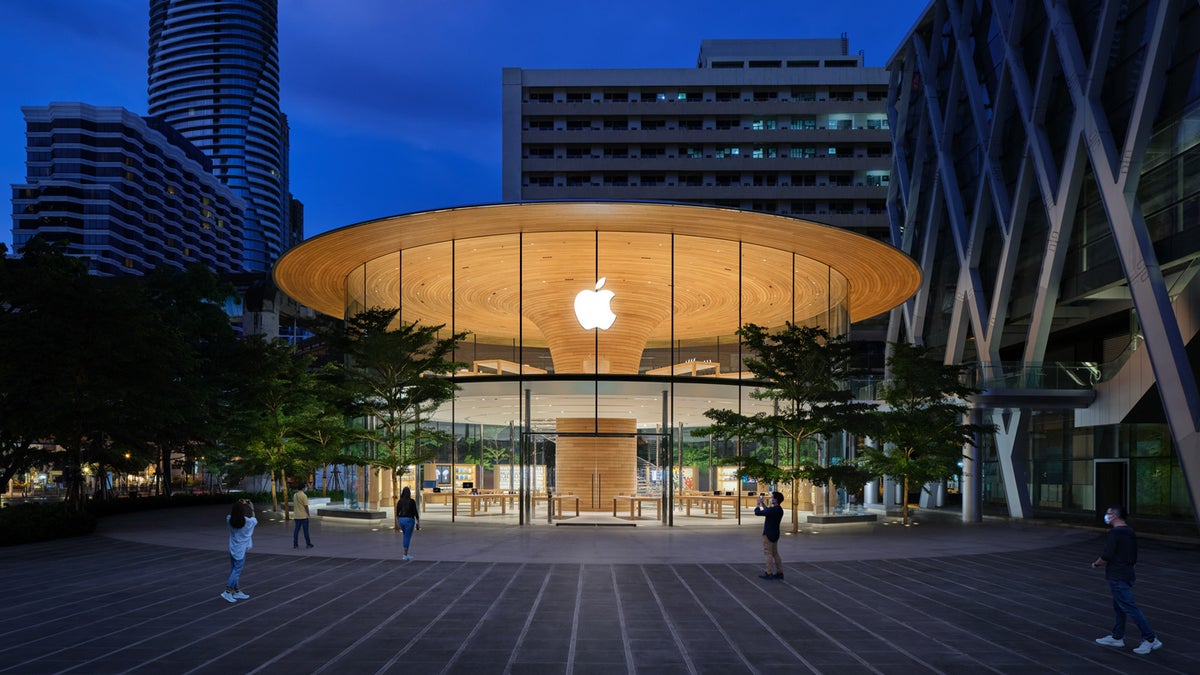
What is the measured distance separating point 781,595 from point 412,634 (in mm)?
5611

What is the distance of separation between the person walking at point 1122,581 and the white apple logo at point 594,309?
63.8 ft

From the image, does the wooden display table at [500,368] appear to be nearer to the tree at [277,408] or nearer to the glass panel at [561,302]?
the glass panel at [561,302]

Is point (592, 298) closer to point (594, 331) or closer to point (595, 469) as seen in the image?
point (594, 331)

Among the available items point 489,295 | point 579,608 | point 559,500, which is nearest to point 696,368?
point 489,295

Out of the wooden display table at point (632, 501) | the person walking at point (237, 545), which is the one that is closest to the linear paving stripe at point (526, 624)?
the person walking at point (237, 545)

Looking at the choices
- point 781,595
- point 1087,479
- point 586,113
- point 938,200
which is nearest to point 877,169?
A: point 586,113

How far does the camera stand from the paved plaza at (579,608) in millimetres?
9180

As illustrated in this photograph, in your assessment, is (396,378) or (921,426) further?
(921,426)

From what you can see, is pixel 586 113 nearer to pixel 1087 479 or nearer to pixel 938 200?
pixel 938 200

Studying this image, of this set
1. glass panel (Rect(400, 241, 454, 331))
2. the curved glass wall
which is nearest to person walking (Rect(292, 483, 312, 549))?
the curved glass wall

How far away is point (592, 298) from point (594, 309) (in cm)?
41

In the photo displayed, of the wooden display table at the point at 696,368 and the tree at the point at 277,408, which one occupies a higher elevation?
the wooden display table at the point at 696,368

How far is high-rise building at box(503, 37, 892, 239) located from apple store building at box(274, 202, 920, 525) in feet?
135

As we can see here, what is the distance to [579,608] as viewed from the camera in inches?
479
